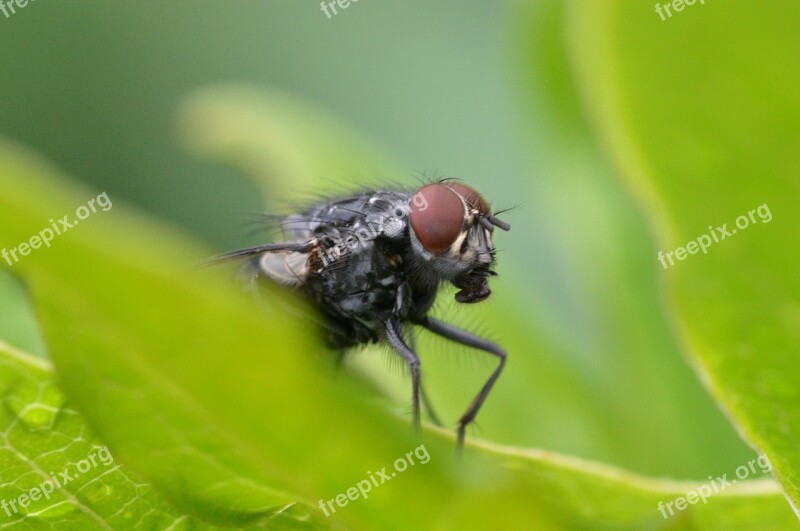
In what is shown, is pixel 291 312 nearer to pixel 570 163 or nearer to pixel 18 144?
pixel 570 163

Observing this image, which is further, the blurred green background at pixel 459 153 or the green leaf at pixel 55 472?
the blurred green background at pixel 459 153

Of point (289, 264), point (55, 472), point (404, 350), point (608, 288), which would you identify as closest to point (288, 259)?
point (289, 264)

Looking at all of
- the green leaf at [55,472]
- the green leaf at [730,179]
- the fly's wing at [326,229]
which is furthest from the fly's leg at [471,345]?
the green leaf at [55,472]

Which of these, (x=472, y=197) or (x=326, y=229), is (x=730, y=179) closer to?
(x=472, y=197)

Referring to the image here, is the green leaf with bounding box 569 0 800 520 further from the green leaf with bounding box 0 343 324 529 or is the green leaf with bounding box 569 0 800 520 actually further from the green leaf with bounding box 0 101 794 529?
the green leaf with bounding box 0 343 324 529

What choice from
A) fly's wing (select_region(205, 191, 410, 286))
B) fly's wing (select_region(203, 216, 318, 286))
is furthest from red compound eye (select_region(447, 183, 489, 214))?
fly's wing (select_region(203, 216, 318, 286))

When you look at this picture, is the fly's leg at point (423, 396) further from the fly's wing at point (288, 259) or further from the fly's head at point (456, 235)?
the fly's wing at point (288, 259)

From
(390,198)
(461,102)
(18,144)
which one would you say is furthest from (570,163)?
(18,144)
